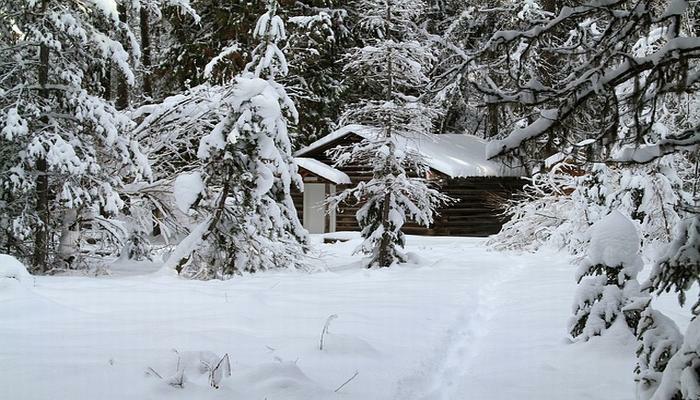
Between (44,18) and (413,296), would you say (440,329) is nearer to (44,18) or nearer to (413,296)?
(413,296)

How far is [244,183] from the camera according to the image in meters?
11.4

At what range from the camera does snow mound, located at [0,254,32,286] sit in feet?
24.3

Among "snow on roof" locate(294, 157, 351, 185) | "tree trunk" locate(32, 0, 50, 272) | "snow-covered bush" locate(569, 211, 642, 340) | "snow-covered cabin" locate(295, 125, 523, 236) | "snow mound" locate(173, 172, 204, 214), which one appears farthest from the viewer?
"snow on roof" locate(294, 157, 351, 185)

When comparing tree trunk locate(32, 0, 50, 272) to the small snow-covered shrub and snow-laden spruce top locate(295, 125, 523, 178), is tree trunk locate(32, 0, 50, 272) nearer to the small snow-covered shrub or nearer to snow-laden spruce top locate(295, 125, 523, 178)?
the small snow-covered shrub

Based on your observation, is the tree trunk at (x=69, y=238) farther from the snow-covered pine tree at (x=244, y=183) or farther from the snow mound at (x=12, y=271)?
the snow mound at (x=12, y=271)

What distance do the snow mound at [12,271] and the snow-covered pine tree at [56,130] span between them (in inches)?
133

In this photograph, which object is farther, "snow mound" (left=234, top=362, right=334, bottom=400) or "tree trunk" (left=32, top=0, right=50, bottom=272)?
"tree trunk" (left=32, top=0, right=50, bottom=272)

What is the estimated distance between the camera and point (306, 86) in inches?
1090

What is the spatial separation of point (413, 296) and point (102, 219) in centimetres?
645

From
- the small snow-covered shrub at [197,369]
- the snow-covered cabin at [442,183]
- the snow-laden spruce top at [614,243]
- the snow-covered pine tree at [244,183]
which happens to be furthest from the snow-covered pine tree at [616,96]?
the snow-covered cabin at [442,183]

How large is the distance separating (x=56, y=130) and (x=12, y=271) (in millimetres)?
4543

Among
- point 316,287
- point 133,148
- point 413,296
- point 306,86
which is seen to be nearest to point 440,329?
point 413,296

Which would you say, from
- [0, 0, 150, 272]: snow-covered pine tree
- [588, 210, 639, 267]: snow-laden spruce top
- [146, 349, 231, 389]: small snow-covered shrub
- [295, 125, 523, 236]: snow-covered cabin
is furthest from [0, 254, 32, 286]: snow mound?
[295, 125, 523, 236]: snow-covered cabin

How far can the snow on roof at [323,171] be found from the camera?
82.9ft
